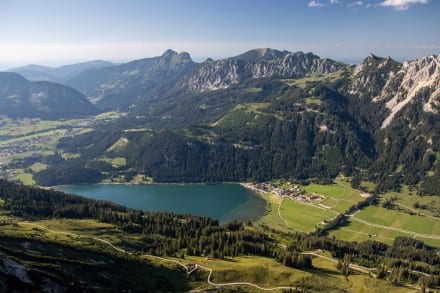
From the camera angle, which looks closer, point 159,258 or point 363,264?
point 159,258

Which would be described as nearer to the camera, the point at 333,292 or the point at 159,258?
the point at 333,292

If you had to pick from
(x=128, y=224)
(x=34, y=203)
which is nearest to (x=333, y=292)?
(x=128, y=224)

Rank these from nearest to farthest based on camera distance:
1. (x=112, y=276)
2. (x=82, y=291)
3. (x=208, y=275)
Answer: (x=82, y=291), (x=112, y=276), (x=208, y=275)

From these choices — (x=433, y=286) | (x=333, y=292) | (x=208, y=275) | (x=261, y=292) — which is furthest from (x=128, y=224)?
(x=433, y=286)

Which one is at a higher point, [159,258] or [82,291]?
[82,291]

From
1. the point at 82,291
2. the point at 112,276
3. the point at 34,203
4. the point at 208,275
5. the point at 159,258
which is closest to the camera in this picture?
the point at 82,291

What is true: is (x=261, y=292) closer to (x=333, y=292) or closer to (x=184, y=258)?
(x=333, y=292)

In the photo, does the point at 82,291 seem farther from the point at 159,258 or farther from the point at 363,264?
the point at 363,264

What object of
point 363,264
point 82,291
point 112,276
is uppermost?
point 82,291

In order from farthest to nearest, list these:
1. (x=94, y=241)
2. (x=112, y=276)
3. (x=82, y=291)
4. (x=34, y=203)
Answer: (x=34, y=203) < (x=94, y=241) < (x=112, y=276) < (x=82, y=291)
